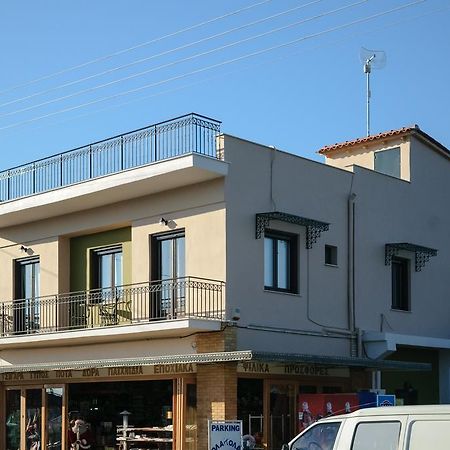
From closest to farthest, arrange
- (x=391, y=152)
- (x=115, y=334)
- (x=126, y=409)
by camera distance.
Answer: (x=115, y=334) < (x=126, y=409) < (x=391, y=152)

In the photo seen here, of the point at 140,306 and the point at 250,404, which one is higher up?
the point at 140,306

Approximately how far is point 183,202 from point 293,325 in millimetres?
4007

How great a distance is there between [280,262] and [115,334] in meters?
4.37

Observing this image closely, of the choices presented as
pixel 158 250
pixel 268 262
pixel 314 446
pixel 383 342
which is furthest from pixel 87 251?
pixel 314 446

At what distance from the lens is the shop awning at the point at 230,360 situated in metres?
21.1

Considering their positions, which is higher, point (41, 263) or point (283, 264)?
point (41, 263)

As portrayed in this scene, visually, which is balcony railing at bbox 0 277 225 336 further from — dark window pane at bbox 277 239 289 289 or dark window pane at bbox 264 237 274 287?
dark window pane at bbox 277 239 289 289

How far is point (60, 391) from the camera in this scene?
88.9 feet

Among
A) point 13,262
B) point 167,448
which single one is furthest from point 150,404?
point 13,262

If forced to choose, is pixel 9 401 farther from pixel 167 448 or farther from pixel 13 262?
pixel 167 448

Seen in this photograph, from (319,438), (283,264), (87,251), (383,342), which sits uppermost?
(87,251)

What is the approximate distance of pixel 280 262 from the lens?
80.5 feet

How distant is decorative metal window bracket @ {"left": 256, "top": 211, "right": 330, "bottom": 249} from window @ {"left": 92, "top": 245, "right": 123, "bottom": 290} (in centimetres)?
447

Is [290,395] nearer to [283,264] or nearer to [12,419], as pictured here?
[283,264]
